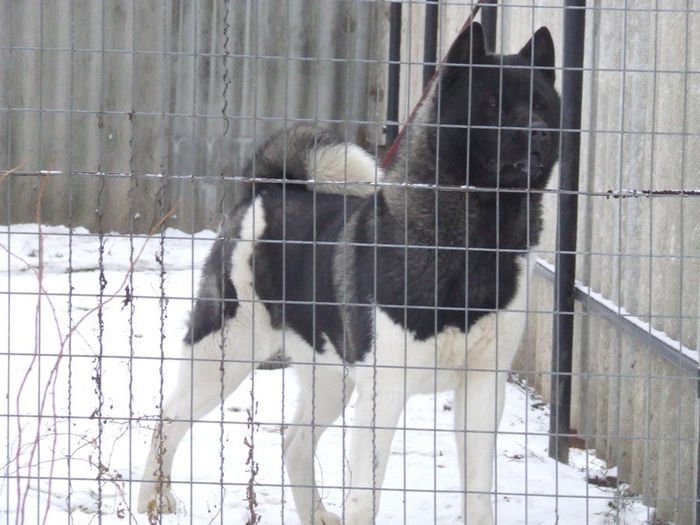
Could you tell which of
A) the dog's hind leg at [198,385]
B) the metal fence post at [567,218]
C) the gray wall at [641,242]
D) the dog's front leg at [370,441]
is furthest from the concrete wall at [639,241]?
the dog's hind leg at [198,385]

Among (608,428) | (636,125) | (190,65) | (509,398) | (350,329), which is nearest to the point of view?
(350,329)

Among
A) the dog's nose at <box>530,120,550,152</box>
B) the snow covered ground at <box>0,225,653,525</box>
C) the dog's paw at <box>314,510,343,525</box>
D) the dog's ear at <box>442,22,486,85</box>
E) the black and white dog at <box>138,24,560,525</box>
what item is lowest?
the dog's paw at <box>314,510,343,525</box>

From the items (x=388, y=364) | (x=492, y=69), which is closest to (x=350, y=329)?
(x=388, y=364)

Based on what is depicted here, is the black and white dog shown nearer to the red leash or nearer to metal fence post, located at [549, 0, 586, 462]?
the red leash

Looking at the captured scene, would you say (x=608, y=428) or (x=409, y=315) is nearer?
(x=409, y=315)

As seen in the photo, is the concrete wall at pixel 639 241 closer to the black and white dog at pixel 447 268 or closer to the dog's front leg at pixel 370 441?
the black and white dog at pixel 447 268

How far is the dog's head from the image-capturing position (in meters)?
2.99

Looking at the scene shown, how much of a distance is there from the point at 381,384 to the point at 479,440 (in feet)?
1.31

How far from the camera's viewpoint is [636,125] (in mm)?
3920

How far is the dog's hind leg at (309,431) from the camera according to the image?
373cm

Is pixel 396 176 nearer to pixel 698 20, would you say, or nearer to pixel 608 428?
pixel 698 20

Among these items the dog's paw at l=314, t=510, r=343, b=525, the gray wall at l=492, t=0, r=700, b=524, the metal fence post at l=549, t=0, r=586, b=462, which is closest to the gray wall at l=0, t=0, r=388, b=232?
the gray wall at l=492, t=0, r=700, b=524

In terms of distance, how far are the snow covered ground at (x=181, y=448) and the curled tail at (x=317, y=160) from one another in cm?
60

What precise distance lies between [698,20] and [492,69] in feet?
2.15
